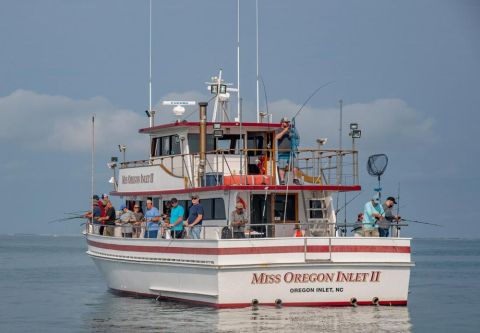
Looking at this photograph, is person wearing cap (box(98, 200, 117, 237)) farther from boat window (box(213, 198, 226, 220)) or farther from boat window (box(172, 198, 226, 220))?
boat window (box(213, 198, 226, 220))

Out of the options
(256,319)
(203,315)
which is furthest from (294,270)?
(203,315)

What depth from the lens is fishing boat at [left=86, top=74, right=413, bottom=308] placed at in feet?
73.7

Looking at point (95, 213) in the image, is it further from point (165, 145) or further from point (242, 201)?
point (242, 201)

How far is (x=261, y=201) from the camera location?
24.5 meters

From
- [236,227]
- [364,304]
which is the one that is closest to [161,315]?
[236,227]

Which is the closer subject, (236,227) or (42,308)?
(236,227)

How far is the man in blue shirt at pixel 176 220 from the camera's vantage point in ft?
79.3

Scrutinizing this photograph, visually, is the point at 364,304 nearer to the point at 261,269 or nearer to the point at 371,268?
the point at 371,268

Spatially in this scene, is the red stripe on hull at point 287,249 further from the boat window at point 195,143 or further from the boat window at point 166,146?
the boat window at point 166,146

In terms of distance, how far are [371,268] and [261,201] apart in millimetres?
3264

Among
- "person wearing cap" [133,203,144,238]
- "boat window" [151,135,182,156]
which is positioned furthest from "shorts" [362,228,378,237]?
"person wearing cap" [133,203,144,238]

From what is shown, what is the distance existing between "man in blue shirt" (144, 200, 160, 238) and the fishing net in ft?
17.6

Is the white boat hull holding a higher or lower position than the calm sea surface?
higher

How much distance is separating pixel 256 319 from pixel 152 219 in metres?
4.68
